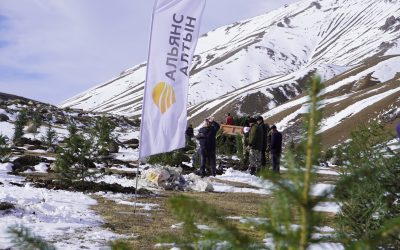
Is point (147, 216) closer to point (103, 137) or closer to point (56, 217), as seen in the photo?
point (56, 217)

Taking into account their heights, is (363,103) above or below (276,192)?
above

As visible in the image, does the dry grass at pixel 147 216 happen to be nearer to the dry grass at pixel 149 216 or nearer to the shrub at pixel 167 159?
the dry grass at pixel 149 216

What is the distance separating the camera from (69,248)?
219 inches

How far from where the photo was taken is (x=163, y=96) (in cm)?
899

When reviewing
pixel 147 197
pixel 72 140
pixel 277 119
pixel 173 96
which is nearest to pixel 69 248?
pixel 173 96

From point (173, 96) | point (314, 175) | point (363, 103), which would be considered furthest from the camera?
point (363, 103)

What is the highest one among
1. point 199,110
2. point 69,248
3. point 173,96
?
point 199,110

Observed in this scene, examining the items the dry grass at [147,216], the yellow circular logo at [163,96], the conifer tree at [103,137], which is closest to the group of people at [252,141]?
the conifer tree at [103,137]

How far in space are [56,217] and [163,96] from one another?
113 inches

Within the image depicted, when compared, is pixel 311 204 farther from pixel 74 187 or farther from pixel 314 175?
pixel 74 187

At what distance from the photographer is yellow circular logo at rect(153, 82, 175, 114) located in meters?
8.91

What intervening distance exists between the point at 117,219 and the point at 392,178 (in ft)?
16.1

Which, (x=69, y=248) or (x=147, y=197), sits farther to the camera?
(x=147, y=197)

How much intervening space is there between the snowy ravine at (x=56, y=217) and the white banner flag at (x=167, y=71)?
63.7 inches
